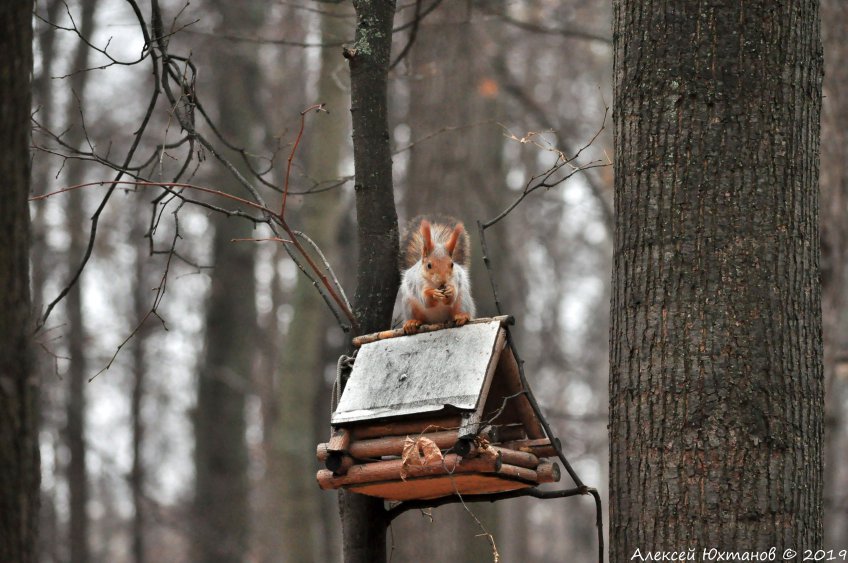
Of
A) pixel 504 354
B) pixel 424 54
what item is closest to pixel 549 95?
pixel 424 54

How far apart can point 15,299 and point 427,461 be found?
1181mm

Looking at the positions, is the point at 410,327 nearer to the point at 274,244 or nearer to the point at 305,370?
the point at 305,370

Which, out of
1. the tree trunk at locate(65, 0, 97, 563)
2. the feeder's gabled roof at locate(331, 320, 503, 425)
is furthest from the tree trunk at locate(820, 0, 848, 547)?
the tree trunk at locate(65, 0, 97, 563)

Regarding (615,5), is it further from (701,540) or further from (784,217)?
(701,540)

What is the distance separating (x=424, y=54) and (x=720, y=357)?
17.9 feet

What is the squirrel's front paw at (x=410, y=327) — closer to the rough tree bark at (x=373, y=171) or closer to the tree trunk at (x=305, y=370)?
the rough tree bark at (x=373, y=171)

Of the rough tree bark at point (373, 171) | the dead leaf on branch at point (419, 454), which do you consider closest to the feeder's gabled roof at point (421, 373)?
the dead leaf on branch at point (419, 454)

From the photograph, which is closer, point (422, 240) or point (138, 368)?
point (422, 240)

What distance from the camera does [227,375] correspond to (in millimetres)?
11969

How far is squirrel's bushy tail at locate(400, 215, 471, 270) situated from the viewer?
3.82m

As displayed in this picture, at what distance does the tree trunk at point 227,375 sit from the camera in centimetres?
1200

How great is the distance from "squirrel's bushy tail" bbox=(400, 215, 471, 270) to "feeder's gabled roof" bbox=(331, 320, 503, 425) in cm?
46

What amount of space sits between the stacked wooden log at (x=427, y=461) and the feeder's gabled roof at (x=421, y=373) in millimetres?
59

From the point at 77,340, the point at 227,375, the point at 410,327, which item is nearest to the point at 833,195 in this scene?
the point at 410,327
